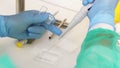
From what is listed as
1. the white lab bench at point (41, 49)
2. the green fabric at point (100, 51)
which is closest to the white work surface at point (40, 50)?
the white lab bench at point (41, 49)

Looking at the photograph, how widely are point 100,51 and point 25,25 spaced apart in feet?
2.00

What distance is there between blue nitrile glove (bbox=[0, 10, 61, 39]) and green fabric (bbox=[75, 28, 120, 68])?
51 cm

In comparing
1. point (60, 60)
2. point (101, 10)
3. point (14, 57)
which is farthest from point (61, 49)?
point (101, 10)

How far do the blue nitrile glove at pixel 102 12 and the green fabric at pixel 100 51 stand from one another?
0.20 ft

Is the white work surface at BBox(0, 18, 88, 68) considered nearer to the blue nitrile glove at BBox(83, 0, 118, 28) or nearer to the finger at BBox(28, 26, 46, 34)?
the finger at BBox(28, 26, 46, 34)

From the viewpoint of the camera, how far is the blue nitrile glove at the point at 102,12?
2.05ft

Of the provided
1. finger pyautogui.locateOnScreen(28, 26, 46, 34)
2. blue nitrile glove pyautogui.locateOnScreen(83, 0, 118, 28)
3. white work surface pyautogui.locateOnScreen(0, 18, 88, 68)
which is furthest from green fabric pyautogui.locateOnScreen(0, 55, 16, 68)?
blue nitrile glove pyautogui.locateOnScreen(83, 0, 118, 28)

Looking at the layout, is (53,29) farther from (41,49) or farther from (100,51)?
(100,51)

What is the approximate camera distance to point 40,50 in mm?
1023

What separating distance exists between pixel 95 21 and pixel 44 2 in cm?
73

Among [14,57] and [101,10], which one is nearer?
[101,10]

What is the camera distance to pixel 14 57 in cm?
98

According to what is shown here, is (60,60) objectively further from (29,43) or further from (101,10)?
(101,10)

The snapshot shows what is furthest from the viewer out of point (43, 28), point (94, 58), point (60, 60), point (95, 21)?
point (43, 28)
